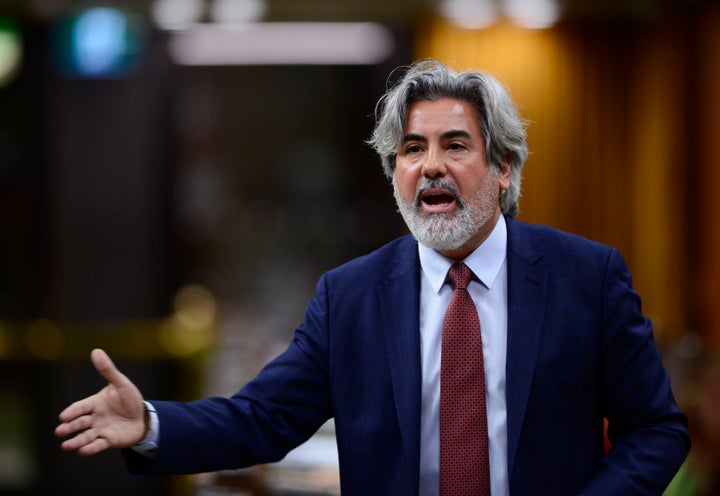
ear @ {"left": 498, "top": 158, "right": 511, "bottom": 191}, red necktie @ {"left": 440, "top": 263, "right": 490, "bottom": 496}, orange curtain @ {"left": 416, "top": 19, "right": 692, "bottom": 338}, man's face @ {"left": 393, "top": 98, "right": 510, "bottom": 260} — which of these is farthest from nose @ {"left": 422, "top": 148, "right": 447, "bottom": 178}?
orange curtain @ {"left": 416, "top": 19, "right": 692, "bottom": 338}

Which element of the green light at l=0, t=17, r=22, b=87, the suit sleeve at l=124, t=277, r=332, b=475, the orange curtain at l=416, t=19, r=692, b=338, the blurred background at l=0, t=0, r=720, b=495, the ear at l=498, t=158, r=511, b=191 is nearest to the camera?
the suit sleeve at l=124, t=277, r=332, b=475

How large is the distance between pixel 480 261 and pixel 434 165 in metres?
0.22

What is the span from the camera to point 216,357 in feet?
21.4

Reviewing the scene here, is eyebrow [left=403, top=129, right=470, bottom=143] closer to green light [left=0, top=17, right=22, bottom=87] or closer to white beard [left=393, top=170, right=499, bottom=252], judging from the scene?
white beard [left=393, top=170, right=499, bottom=252]

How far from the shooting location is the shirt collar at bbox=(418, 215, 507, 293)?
6.57 feet

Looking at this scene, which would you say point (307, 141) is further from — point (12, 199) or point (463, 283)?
point (463, 283)

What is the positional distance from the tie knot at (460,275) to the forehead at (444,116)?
0.26m

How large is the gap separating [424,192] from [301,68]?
213 inches

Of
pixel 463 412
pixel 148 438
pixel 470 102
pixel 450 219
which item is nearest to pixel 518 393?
pixel 463 412

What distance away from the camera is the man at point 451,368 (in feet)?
6.14

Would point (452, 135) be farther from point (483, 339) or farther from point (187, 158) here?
point (187, 158)

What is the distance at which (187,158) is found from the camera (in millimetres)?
6938

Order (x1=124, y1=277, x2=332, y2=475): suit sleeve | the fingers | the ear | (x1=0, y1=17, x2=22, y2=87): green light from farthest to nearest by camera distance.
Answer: (x1=0, y1=17, x2=22, y2=87): green light, the ear, (x1=124, y1=277, x2=332, y2=475): suit sleeve, the fingers

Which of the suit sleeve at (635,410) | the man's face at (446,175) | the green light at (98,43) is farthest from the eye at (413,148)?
the green light at (98,43)
